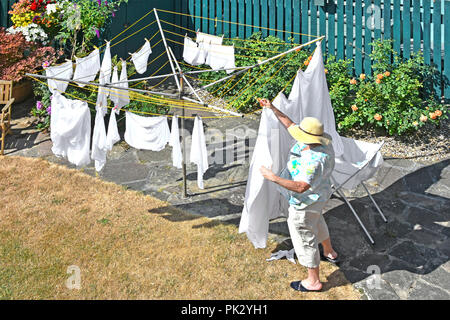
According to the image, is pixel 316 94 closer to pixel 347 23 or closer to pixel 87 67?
pixel 87 67

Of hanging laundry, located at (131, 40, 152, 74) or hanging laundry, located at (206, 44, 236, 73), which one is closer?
hanging laundry, located at (131, 40, 152, 74)

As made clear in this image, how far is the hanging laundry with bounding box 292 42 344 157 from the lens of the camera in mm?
6078

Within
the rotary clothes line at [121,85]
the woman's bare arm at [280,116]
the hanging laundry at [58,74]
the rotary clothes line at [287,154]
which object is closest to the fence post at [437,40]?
the rotary clothes line at [121,85]

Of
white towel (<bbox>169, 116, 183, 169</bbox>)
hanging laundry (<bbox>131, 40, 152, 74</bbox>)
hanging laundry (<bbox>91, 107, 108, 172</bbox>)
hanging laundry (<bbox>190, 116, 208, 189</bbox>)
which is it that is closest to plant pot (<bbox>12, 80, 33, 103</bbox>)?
hanging laundry (<bbox>131, 40, 152, 74</bbox>)

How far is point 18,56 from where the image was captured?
9.33 metres

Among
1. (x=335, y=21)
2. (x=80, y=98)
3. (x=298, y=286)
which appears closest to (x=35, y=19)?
(x=80, y=98)

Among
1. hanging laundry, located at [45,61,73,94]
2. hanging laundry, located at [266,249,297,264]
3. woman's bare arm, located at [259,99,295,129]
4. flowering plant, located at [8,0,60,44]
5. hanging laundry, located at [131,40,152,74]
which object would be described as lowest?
hanging laundry, located at [266,249,297,264]

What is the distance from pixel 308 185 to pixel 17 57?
21.9ft

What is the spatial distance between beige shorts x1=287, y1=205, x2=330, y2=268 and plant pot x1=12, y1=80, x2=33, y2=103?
22.8 feet

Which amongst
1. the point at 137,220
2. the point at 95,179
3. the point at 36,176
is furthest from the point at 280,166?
the point at 36,176

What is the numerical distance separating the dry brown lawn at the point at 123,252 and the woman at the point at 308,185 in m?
0.36

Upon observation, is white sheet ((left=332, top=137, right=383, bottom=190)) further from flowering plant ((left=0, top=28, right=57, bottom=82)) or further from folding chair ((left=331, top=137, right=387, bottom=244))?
flowering plant ((left=0, top=28, right=57, bottom=82))

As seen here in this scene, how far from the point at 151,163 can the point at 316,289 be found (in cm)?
373

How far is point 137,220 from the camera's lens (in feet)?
21.4
